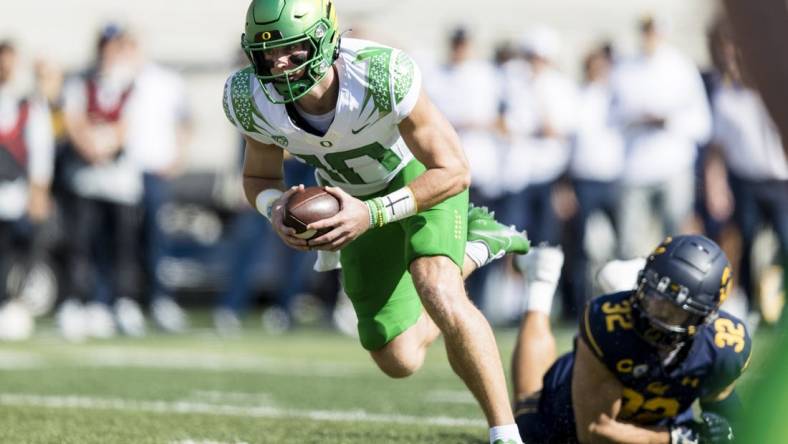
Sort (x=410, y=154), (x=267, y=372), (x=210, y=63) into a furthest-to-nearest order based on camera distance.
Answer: (x=210, y=63)
(x=267, y=372)
(x=410, y=154)

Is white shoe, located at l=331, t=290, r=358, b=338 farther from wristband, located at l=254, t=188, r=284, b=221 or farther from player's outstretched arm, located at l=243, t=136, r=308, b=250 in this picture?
wristband, located at l=254, t=188, r=284, b=221

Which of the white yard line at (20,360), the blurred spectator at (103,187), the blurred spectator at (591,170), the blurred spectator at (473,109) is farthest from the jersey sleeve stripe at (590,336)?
the blurred spectator at (103,187)

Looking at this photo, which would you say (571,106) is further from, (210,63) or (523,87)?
(210,63)

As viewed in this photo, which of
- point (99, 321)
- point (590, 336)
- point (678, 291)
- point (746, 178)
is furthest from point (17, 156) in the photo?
point (678, 291)

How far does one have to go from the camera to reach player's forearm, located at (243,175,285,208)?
472 cm

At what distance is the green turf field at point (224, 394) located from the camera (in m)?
5.09

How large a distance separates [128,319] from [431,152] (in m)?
5.63

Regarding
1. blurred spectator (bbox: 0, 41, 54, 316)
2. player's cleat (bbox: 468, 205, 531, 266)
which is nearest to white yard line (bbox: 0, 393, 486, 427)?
player's cleat (bbox: 468, 205, 531, 266)

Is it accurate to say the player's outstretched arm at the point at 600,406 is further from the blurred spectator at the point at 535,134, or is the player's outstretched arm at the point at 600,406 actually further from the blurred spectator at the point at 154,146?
the blurred spectator at the point at 154,146

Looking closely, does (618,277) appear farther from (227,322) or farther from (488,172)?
(227,322)

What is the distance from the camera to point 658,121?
9.51m

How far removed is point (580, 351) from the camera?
4277 mm

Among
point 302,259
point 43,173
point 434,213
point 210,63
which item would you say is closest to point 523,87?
point 302,259

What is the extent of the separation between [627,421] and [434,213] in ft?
2.94
